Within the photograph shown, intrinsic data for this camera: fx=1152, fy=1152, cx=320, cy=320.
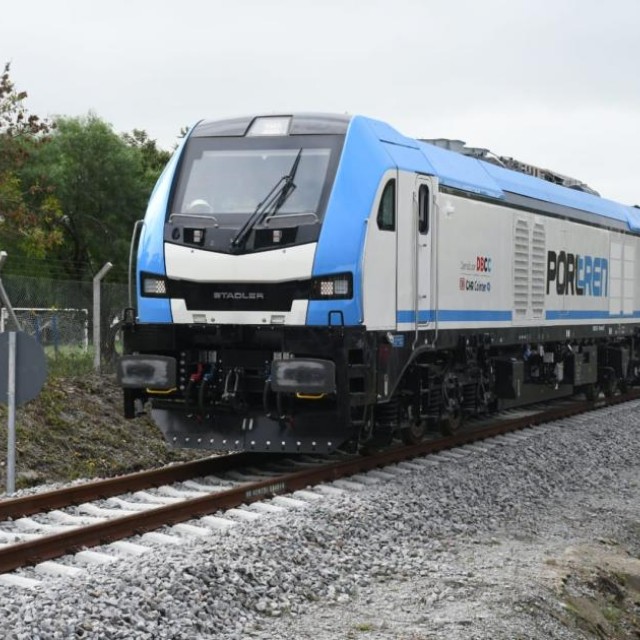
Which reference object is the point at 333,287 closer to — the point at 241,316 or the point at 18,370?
the point at 241,316

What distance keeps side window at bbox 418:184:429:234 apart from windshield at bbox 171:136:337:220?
1.36 m

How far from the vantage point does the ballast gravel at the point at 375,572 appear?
21.4 feet

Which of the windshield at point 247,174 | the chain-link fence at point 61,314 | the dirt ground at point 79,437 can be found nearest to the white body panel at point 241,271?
the windshield at point 247,174

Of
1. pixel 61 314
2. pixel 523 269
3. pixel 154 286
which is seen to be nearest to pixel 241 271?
pixel 154 286

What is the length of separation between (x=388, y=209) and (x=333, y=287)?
1145 millimetres

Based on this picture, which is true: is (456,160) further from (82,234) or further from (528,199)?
(82,234)

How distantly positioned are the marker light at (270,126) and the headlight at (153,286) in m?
1.70

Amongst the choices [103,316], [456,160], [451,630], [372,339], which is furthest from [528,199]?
[451,630]

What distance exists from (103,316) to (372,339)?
8284 millimetres

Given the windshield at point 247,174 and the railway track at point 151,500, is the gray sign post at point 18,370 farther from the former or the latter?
the windshield at point 247,174

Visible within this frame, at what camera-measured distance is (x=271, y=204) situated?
10828 millimetres

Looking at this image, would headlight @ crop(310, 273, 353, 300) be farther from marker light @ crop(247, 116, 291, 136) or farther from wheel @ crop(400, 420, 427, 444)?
wheel @ crop(400, 420, 427, 444)

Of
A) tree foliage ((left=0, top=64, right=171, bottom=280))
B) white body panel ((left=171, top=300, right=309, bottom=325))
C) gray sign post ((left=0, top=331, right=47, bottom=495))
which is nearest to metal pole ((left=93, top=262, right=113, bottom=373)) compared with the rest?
white body panel ((left=171, top=300, right=309, bottom=325))

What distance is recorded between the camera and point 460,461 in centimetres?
1234
